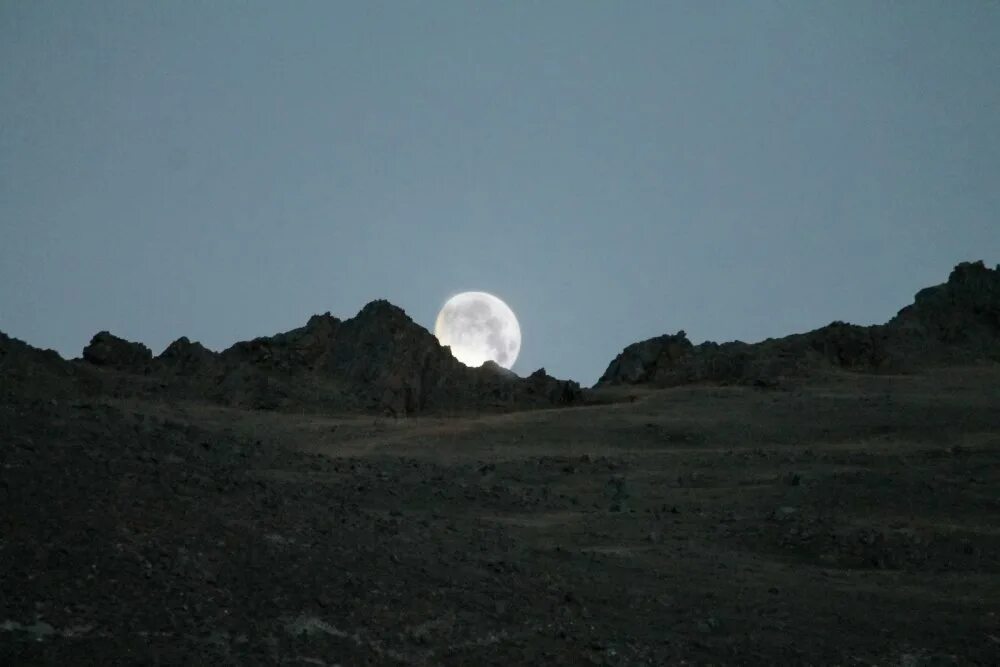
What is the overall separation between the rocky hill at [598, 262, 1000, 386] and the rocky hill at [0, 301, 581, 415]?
5317 millimetres

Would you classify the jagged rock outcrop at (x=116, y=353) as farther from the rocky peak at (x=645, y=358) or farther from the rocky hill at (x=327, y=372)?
the rocky peak at (x=645, y=358)

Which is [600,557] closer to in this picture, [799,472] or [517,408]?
[799,472]

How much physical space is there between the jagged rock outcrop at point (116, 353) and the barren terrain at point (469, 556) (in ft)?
69.2

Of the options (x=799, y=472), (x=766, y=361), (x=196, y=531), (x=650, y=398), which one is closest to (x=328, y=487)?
(x=196, y=531)

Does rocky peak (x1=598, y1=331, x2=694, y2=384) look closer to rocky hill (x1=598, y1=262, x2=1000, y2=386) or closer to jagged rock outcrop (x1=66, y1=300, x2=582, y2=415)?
rocky hill (x1=598, y1=262, x2=1000, y2=386)

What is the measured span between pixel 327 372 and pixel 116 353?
25.3 feet

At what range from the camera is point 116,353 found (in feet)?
125

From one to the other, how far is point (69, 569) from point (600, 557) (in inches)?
258

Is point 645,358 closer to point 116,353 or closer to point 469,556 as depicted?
point 116,353

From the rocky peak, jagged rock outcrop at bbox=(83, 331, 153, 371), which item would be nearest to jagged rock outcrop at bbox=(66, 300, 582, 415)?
jagged rock outcrop at bbox=(83, 331, 153, 371)

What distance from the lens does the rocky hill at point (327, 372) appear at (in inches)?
1422

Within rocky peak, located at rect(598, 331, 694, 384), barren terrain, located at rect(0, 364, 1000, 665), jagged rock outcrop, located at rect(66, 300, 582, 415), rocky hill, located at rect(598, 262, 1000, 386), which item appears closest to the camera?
barren terrain, located at rect(0, 364, 1000, 665)

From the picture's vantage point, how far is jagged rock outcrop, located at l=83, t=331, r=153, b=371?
37.7 m

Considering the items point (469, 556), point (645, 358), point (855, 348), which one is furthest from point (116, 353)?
point (469, 556)
